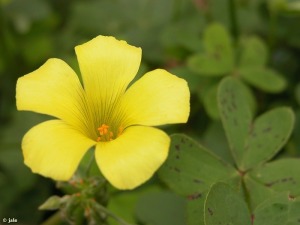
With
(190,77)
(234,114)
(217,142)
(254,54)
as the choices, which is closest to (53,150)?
(234,114)

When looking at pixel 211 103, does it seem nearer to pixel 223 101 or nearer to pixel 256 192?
pixel 223 101

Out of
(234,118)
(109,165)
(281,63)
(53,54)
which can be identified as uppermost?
(109,165)

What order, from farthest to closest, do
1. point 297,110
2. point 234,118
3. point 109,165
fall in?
point 297,110 → point 234,118 → point 109,165

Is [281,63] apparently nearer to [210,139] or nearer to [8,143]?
[210,139]

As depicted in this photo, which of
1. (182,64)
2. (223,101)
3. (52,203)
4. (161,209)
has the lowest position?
(161,209)

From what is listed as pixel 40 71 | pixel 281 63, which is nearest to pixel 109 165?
pixel 40 71

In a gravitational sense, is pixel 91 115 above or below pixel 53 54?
above

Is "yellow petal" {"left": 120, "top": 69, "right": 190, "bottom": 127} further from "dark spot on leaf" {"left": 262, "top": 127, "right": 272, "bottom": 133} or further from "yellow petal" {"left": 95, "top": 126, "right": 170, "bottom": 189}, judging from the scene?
"dark spot on leaf" {"left": 262, "top": 127, "right": 272, "bottom": 133}

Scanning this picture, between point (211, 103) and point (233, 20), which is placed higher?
point (233, 20)
